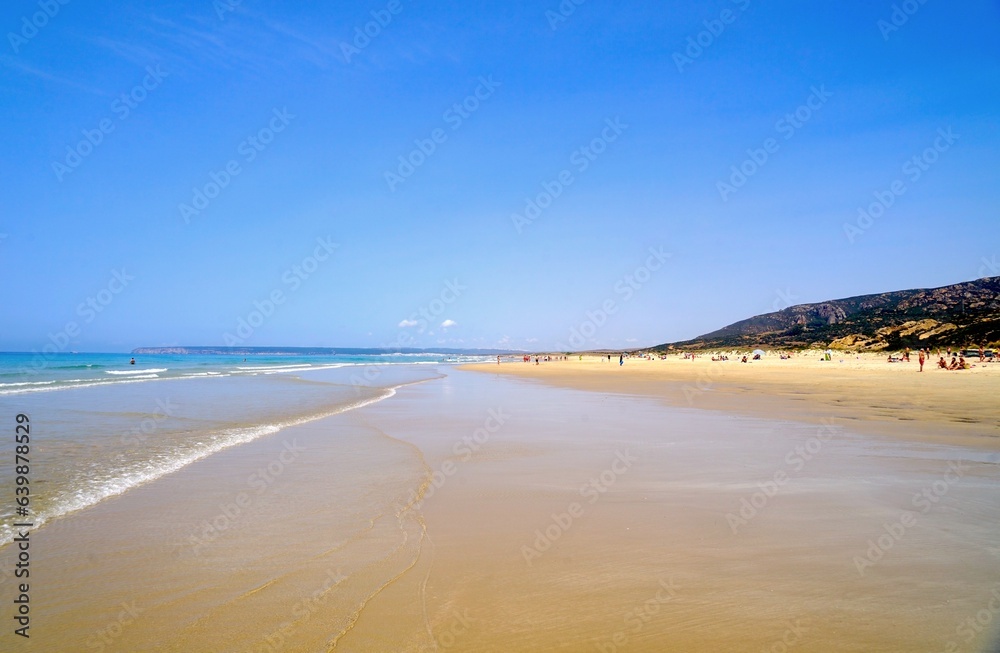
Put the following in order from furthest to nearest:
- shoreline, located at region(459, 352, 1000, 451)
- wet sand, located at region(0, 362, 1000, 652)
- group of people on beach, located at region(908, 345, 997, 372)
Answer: group of people on beach, located at region(908, 345, 997, 372), shoreline, located at region(459, 352, 1000, 451), wet sand, located at region(0, 362, 1000, 652)

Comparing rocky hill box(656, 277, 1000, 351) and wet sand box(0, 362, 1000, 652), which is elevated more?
rocky hill box(656, 277, 1000, 351)

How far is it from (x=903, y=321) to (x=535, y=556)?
8492 cm

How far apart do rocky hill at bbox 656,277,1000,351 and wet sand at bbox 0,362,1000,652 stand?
166ft

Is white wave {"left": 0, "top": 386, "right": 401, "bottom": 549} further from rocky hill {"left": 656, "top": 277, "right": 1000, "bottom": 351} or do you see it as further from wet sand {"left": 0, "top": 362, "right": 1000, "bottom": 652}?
Result: rocky hill {"left": 656, "top": 277, "right": 1000, "bottom": 351}

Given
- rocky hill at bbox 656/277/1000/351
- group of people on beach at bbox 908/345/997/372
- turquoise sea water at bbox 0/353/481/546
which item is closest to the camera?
turquoise sea water at bbox 0/353/481/546

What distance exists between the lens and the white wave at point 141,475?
20.8 feet

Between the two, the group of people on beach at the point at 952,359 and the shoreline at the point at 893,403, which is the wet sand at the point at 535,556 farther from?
the group of people on beach at the point at 952,359

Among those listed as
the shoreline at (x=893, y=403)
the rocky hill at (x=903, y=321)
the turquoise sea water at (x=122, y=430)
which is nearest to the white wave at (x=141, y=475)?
the turquoise sea water at (x=122, y=430)

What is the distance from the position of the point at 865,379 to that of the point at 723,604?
31098 mm

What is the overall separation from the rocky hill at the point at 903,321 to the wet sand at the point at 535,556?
50.5m

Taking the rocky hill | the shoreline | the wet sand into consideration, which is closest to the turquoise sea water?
the wet sand

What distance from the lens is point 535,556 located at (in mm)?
5133

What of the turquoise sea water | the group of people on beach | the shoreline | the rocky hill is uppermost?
the rocky hill

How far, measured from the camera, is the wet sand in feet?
12.3
